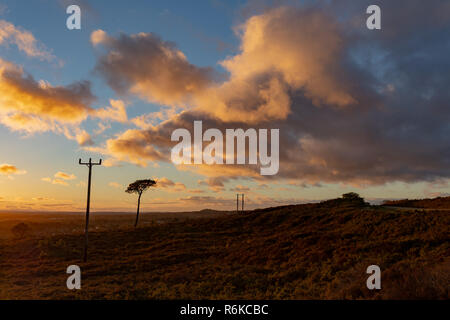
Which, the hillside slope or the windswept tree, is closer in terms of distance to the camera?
the hillside slope

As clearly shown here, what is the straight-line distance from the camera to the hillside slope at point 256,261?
15.5m

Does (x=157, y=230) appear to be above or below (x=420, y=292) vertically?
below

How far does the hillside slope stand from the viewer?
15.5 m

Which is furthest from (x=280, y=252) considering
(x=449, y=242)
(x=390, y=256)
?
(x=449, y=242)

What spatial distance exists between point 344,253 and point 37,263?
2958 cm

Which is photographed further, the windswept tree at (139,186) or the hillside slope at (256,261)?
the windswept tree at (139,186)

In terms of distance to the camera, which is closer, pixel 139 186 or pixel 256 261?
pixel 256 261

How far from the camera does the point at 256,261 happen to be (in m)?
26.1

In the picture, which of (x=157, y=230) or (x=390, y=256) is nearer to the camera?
(x=390, y=256)
